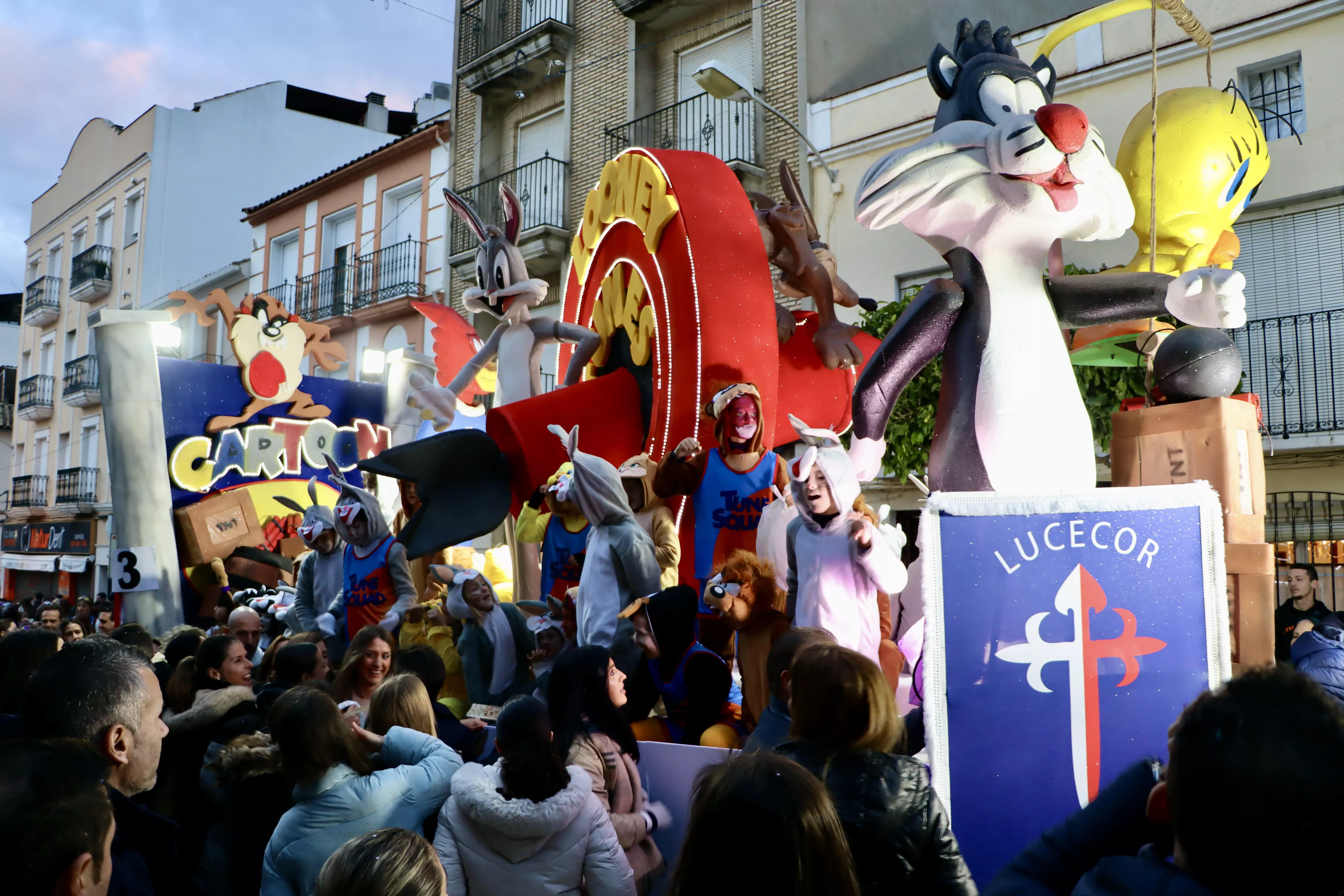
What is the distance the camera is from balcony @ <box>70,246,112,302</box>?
2425 centimetres

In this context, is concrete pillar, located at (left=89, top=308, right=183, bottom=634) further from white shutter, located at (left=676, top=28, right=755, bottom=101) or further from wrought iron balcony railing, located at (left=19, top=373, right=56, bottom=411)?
wrought iron balcony railing, located at (left=19, top=373, right=56, bottom=411)

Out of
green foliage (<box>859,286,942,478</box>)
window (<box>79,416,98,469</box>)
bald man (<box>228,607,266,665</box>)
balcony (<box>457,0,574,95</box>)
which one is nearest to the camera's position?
bald man (<box>228,607,266,665</box>)

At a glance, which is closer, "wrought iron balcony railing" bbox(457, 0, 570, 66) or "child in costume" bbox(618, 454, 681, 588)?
"child in costume" bbox(618, 454, 681, 588)

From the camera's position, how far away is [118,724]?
2.24m

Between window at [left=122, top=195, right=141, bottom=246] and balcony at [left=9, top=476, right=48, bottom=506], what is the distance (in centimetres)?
613

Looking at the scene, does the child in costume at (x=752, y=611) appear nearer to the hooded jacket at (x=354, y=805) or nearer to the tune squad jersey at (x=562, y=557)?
the hooded jacket at (x=354, y=805)

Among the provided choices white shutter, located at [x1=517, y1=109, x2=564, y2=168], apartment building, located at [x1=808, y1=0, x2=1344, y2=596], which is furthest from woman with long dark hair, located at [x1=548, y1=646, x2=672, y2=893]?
white shutter, located at [x1=517, y1=109, x2=564, y2=168]

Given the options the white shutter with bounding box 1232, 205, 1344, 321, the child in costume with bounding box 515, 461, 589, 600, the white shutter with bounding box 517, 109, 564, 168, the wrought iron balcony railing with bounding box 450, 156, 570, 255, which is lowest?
the child in costume with bounding box 515, 461, 589, 600

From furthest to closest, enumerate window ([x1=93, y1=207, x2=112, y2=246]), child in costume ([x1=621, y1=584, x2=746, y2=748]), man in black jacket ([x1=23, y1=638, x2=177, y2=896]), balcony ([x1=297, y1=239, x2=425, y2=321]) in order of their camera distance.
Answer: window ([x1=93, y1=207, x2=112, y2=246]), balcony ([x1=297, y1=239, x2=425, y2=321]), child in costume ([x1=621, y1=584, x2=746, y2=748]), man in black jacket ([x1=23, y1=638, x2=177, y2=896])

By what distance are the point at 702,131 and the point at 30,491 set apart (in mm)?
20795

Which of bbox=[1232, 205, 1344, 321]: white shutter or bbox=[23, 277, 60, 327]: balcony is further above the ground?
bbox=[23, 277, 60, 327]: balcony

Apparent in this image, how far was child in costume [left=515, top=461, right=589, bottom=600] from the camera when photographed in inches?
212

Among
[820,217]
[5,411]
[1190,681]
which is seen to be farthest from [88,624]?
[5,411]

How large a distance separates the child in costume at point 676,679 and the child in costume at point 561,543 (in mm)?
1202
